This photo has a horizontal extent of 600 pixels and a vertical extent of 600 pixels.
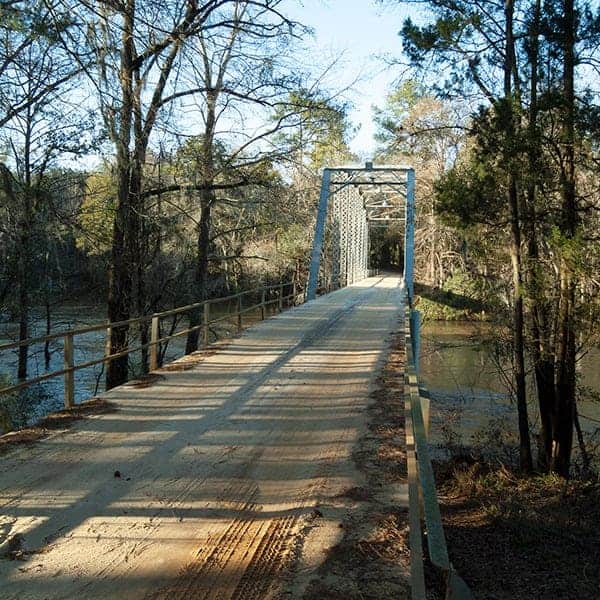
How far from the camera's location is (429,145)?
105 ft

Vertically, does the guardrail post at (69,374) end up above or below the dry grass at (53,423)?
above

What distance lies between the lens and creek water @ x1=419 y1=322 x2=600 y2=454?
570 inches

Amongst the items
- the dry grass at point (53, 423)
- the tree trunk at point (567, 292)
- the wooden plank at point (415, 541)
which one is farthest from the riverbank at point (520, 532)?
the dry grass at point (53, 423)

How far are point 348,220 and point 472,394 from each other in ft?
55.2

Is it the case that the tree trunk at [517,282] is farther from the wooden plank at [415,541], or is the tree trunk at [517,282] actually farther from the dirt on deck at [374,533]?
the wooden plank at [415,541]

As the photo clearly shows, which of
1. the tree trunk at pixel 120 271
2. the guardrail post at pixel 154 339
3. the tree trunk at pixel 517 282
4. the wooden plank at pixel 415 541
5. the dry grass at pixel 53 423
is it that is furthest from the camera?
the tree trunk at pixel 120 271

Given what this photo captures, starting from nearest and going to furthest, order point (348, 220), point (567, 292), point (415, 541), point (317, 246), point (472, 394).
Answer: point (415, 541)
point (567, 292)
point (472, 394)
point (317, 246)
point (348, 220)

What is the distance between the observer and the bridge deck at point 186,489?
3.35 meters

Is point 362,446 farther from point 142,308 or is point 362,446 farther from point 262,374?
point 142,308

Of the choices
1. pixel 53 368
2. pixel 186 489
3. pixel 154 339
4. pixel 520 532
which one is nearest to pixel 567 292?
pixel 520 532

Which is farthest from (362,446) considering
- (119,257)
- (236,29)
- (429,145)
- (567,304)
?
(429,145)

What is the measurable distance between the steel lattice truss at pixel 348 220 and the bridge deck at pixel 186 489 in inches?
598

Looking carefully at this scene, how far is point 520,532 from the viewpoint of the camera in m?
7.53

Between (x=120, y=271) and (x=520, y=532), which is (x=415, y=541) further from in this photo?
(x=120, y=271)
